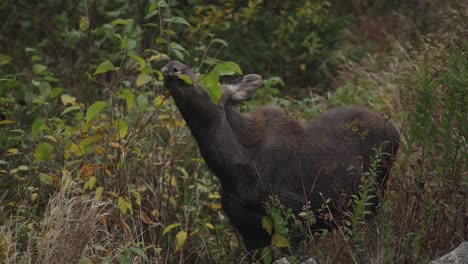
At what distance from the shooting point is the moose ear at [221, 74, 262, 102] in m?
7.41

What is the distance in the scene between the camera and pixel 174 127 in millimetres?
8266

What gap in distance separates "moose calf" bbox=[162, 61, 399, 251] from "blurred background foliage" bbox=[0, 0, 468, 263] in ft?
0.93

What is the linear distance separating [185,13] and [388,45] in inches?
123

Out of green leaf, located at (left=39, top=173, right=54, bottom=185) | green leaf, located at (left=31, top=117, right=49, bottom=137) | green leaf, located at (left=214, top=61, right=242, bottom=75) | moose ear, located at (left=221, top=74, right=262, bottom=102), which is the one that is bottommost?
green leaf, located at (left=39, top=173, right=54, bottom=185)

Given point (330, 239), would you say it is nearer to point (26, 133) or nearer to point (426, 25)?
point (26, 133)

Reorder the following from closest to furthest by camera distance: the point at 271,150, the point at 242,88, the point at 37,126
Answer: the point at 37,126
the point at 271,150
the point at 242,88

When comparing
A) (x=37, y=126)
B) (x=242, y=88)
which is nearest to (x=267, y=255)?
(x=242, y=88)

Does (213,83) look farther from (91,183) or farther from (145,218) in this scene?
(145,218)

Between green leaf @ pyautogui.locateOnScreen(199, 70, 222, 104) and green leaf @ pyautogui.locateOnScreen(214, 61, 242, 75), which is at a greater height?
green leaf @ pyautogui.locateOnScreen(214, 61, 242, 75)

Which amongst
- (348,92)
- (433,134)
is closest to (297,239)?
(433,134)

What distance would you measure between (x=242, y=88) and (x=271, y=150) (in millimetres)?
585

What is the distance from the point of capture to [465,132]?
6387 mm

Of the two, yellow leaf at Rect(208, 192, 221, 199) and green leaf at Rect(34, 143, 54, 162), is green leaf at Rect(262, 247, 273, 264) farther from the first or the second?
green leaf at Rect(34, 143, 54, 162)

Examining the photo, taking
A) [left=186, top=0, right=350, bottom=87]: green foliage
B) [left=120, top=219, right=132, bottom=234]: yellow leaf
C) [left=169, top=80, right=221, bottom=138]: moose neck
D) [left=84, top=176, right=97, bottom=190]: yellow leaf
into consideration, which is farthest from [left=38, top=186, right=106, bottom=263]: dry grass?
[left=186, top=0, right=350, bottom=87]: green foliage
